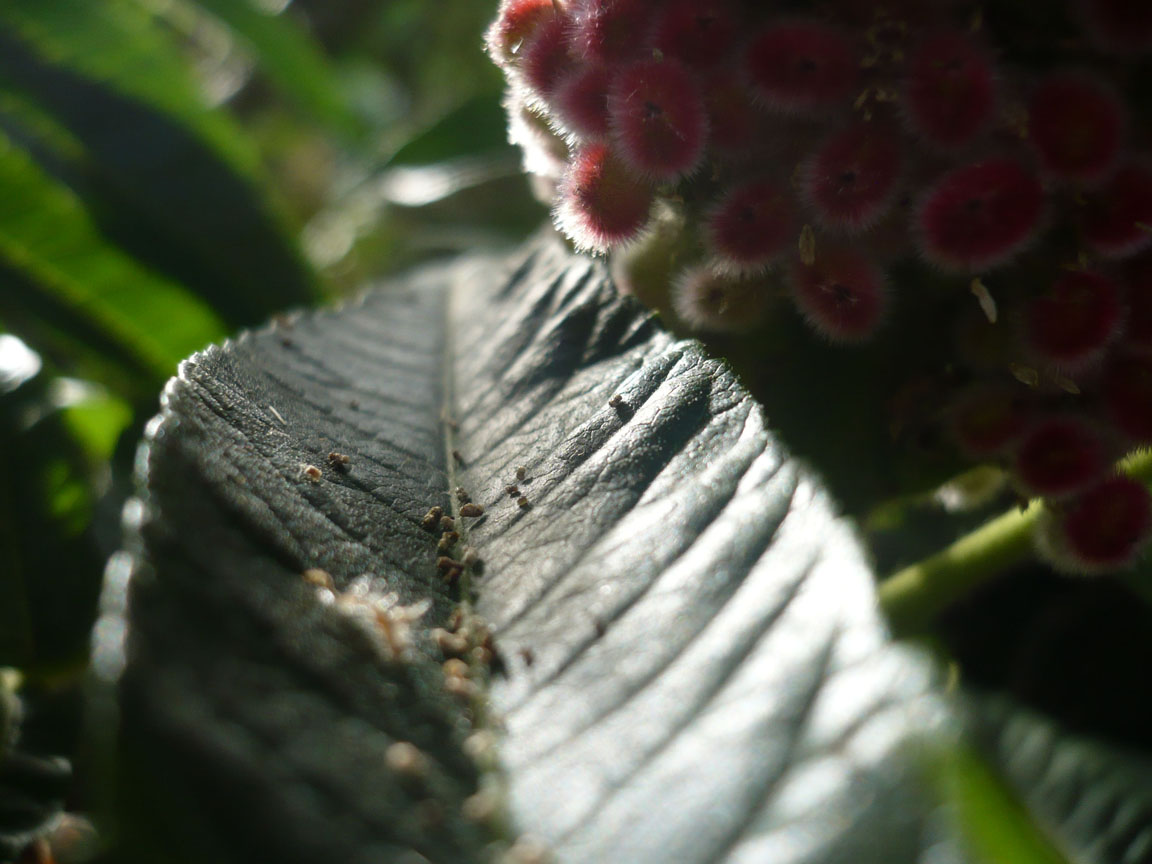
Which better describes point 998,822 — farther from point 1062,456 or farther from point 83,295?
point 83,295

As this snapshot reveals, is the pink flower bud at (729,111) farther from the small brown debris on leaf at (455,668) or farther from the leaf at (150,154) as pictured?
the leaf at (150,154)

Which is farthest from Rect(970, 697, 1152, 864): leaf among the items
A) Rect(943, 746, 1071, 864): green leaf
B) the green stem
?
the green stem

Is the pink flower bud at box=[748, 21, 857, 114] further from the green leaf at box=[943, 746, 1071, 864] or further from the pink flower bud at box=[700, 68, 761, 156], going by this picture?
the green leaf at box=[943, 746, 1071, 864]

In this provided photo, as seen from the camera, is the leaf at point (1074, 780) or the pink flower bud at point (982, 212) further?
the leaf at point (1074, 780)

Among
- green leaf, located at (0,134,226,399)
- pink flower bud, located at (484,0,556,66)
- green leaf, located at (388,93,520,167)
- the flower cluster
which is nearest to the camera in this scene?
the flower cluster

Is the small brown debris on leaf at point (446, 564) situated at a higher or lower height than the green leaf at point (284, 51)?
lower

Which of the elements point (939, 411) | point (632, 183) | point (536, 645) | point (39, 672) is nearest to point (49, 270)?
point (39, 672)

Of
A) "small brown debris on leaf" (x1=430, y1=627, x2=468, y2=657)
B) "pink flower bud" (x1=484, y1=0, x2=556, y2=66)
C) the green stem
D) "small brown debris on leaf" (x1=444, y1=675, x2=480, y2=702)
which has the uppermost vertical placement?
"pink flower bud" (x1=484, y1=0, x2=556, y2=66)

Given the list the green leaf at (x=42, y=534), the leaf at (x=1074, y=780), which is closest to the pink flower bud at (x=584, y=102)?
the green leaf at (x=42, y=534)
